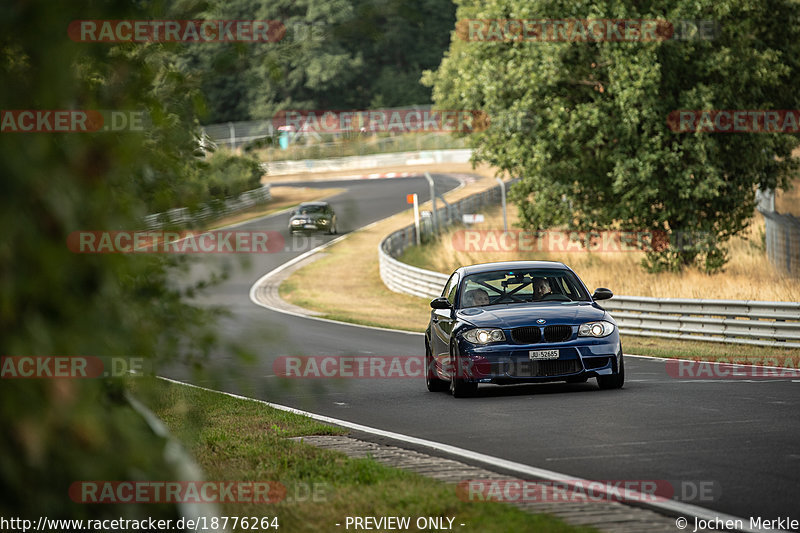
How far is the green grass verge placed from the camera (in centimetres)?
563

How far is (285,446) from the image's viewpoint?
9891mm

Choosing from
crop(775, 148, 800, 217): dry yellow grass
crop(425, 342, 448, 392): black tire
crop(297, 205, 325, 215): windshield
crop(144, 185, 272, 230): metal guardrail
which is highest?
crop(144, 185, 272, 230): metal guardrail

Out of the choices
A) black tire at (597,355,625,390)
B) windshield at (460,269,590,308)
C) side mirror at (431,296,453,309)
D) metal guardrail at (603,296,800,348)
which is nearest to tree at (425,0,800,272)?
metal guardrail at (603,296,800,348)

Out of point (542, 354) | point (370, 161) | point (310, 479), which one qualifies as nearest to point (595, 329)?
point (542, 354)

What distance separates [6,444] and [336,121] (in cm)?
11603

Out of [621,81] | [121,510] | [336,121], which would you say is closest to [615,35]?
[621,81]

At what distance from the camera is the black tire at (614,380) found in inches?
540

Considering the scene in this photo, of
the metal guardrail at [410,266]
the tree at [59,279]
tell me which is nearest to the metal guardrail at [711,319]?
the metal guardrail at [410,266]

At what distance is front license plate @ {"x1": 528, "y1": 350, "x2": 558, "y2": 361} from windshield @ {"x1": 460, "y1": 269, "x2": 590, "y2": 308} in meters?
1.42

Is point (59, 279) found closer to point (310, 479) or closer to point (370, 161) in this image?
point (310, 479)

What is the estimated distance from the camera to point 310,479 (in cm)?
812

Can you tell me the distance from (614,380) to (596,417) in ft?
8.09

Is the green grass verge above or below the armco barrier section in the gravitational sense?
above

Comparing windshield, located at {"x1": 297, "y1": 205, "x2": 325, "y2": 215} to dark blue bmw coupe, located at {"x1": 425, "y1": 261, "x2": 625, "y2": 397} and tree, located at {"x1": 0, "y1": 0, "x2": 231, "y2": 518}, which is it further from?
tree, located at {"x1": 0, "y1": 0, "x2": 231, "y2": 518}
